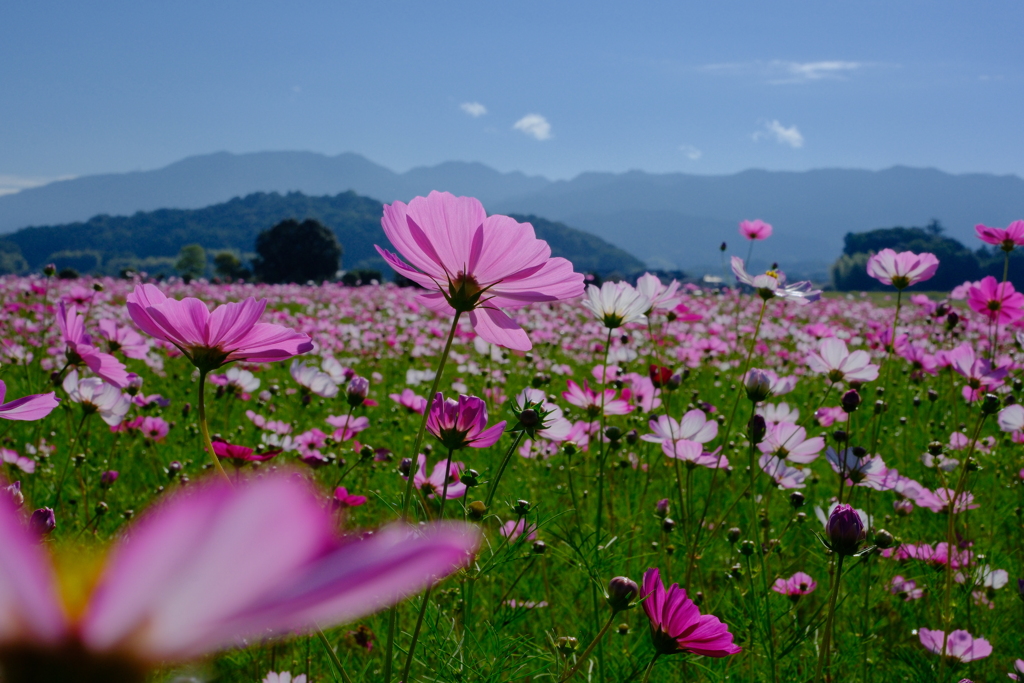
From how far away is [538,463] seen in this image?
2006mm

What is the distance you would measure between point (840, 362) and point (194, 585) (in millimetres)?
1552

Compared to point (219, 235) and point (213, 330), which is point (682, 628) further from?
point (219, 235)

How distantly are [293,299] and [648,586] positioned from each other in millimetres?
6993

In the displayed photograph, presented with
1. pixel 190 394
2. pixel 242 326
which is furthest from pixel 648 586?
pixel 190 394

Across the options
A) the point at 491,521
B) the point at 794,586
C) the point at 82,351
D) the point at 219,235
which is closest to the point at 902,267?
the point at 794,586

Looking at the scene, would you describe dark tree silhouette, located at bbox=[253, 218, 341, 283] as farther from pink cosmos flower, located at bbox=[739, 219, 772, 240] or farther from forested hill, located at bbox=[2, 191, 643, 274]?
forested hill, located at bbox=[2, 191, 643, 274]

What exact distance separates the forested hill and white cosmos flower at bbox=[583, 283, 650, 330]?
3550 inches

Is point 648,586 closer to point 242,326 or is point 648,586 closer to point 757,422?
point 757,422

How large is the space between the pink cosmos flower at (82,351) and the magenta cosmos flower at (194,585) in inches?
35.1

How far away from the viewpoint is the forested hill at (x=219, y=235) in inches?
3917

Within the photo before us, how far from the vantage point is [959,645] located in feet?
Result: 3.82

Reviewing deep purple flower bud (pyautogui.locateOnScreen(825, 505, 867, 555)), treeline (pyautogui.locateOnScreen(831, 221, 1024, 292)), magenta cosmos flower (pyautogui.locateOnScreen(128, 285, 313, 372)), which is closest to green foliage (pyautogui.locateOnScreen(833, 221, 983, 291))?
Result: treeline (pyautogui.locateOnScreen(831, 221, 1024, 292))

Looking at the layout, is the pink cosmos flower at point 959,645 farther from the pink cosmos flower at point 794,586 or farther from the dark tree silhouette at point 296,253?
the dark tree silhouette at point 296,253

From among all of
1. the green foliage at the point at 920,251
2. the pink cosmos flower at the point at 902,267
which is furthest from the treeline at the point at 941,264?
the pink cosmos flower at the point at 902,267
